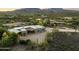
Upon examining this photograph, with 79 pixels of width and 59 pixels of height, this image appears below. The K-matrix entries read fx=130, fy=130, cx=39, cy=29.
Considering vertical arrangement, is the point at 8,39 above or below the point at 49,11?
below

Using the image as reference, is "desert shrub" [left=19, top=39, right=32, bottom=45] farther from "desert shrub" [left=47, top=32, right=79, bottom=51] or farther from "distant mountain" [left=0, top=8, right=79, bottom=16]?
"distant mountain" [left=0, top=8, right=79, bottom=16]

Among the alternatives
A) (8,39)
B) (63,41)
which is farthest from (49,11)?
(8,39)

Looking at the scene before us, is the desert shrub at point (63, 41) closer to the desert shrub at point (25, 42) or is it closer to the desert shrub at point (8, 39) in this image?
the desert shrub at point (25, 42)

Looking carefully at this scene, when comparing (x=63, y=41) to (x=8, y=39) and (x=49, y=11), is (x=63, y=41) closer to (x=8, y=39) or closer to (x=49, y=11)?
(x=49, y=11)

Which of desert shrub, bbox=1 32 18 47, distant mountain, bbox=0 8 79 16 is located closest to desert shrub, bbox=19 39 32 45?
desert shrub, bbox=1 32 18 47

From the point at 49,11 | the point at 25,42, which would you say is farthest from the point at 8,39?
the point at 49,11

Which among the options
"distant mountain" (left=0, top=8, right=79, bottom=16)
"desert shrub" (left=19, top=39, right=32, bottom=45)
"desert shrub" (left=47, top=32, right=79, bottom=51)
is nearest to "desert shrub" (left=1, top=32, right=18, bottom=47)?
"desert shrub" (left=19, top=39, right=32, bottom=45)

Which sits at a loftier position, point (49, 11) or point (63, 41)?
point (49, 11)

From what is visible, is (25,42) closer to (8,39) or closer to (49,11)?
(8,39)

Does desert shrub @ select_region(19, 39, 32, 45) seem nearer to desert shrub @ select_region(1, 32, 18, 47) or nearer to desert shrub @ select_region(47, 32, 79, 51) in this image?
desert shrub @ select_region(1, 32, 18, 47)

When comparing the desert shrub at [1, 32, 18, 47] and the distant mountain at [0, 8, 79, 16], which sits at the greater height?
the distant mountain at [0, 8, 79, 16]

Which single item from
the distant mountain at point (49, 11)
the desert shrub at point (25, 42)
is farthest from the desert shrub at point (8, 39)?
the distant mountain at point (49, 11)

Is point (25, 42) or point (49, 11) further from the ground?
point (49, 11)
